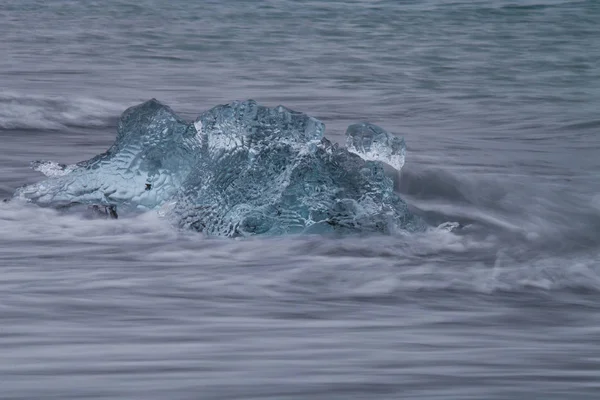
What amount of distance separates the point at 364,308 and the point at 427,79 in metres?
8.20

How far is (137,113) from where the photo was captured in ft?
15.0

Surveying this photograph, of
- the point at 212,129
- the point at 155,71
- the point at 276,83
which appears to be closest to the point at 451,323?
the point at 212,129

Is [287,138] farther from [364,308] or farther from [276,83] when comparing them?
[276,83]

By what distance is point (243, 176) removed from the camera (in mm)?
4078

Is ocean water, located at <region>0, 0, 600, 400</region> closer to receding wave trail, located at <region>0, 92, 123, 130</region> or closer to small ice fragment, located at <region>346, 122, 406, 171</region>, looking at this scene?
receding wave trail, located at <region>0, 92, 123, 130</region>

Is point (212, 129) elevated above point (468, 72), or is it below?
above

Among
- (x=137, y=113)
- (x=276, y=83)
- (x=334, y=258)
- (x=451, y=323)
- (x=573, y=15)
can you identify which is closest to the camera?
(x=451, y=323)

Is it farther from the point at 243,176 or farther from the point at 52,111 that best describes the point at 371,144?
the point at 52,111

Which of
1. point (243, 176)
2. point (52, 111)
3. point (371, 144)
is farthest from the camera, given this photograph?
point (52, 111)

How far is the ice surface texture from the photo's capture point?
398 cm

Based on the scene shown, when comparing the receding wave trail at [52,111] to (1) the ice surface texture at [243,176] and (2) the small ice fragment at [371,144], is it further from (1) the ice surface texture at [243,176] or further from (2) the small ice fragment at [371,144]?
(2) the small ice fragment at [371,144]

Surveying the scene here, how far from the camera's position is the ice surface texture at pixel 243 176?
3984mm

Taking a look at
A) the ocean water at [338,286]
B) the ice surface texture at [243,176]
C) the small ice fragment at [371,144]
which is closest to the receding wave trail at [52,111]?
the ocean water at [338,286]

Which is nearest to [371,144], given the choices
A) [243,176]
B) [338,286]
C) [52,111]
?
[243,176]
